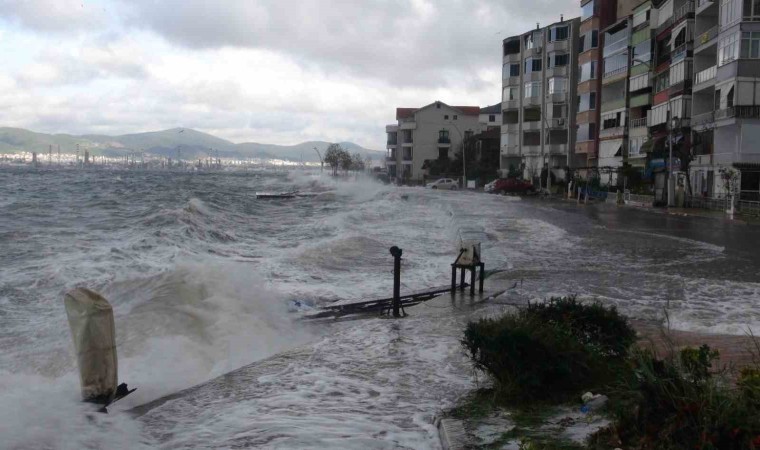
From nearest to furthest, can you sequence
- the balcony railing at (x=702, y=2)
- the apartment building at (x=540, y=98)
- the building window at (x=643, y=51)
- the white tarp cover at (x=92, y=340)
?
the white tarp cover at (x=92, y=340) < the balcony railing at (x=702, y=2) < the building window at (x=643, y=51) < the apartment building at (x=540, y=98)

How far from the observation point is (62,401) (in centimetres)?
689

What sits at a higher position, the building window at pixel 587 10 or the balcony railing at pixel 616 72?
the building window at pixel 587 10

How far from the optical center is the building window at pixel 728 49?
123ft

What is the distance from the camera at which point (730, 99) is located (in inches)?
1515

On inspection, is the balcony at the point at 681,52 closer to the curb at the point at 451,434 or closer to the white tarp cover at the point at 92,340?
the curb at the point at 451,434

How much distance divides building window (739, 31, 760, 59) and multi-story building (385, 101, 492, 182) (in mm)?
75658

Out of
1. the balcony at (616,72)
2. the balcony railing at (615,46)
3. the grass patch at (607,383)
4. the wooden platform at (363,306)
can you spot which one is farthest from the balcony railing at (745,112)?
the grass patch at (607,383)

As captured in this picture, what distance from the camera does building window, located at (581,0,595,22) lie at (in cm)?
6775

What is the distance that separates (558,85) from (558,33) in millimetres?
5460

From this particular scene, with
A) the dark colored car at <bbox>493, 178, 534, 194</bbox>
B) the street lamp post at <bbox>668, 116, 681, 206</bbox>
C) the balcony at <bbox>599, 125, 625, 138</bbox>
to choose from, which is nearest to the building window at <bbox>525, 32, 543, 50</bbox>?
the balcony at <bbox>599, 125, 625, 138</bbox>

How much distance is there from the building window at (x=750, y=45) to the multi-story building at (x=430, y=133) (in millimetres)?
75658

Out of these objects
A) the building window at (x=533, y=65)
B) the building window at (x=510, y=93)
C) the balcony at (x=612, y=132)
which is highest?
the building window at (x=533, y=65)

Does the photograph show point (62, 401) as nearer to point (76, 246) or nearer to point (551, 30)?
point (76, 246)

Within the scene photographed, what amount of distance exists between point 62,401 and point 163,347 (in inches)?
120
